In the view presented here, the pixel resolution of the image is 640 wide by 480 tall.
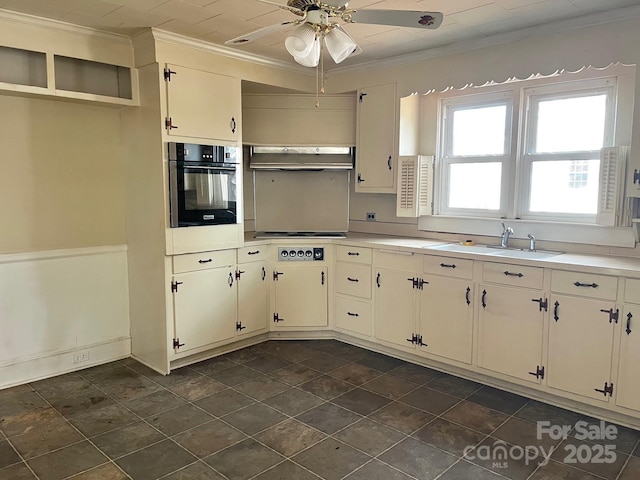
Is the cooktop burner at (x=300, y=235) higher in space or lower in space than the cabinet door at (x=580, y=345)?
higher

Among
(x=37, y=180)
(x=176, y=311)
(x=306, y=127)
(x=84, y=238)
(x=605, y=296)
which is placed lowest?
(x=176, y=311)

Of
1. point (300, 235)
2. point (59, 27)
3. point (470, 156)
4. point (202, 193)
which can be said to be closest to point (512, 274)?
point (470, 156)

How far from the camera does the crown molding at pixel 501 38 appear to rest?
2.98 meters

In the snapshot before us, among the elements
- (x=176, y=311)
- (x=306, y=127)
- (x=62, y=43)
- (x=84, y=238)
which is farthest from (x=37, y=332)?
(x=306, y=127)

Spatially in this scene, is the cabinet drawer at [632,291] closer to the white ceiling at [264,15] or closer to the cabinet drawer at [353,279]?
the white ceiling at [264,15]

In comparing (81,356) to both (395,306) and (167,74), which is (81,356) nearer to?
(167,74)

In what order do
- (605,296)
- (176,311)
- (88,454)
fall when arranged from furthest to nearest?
(176,311) < (605,296) < (88,454)

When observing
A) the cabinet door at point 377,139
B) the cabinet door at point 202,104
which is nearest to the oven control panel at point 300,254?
the cabinet door at point 377,139

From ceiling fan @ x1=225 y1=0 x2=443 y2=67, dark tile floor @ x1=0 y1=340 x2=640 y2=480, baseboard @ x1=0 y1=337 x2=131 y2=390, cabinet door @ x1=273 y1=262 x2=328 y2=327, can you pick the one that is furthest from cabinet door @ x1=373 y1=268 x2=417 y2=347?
baseboard @ x1=0 y1=337 x2=131 y2=390

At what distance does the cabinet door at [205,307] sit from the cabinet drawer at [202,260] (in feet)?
0.14

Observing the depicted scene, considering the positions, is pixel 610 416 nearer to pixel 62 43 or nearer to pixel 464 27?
pixel 464 27

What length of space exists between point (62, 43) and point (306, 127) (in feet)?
7.03

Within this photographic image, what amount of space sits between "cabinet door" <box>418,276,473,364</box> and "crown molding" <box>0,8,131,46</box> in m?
2.95

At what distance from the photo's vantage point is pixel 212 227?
3.77 m
